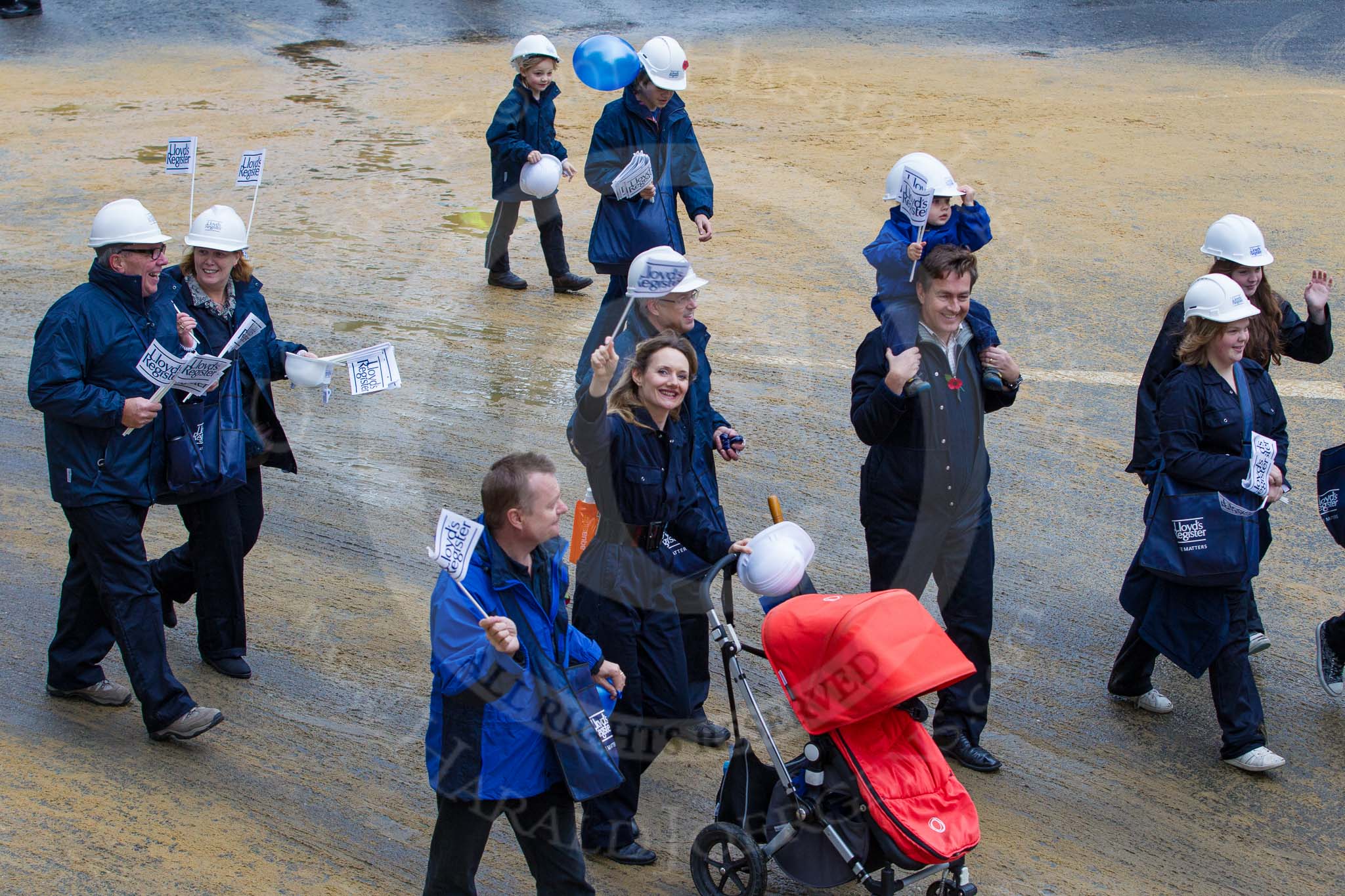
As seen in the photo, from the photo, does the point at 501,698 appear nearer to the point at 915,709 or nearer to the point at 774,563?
the point at 774,563

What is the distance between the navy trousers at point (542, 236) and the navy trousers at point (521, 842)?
6.56 meters

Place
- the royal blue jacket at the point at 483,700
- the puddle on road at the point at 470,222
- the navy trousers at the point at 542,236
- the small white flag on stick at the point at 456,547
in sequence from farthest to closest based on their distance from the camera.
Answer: the puddle on road at the point at 470,222
the navy trousers at the point at 542,236
the royal blue jacket at the point at 483,700
the small white flag on stick at the point at 456,547

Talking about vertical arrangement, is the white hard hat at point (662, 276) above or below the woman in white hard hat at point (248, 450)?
above

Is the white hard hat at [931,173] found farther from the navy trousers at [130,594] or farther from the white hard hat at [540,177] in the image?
the white hard hat at [540,177]

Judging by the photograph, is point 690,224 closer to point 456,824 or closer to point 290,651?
point 290,651

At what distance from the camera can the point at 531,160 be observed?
9359 mm

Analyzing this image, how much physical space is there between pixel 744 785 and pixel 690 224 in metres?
8.21

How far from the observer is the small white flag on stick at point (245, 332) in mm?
5062

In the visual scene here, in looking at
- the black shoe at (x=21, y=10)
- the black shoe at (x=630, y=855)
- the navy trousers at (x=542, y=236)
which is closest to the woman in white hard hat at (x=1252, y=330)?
the black shoe at (x=630, y=855)

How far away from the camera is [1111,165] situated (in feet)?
43.0

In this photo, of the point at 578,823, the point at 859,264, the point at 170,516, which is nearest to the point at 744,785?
the point at 578,823

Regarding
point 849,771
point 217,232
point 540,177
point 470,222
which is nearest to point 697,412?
point 849,771

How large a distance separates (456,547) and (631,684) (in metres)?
1.25

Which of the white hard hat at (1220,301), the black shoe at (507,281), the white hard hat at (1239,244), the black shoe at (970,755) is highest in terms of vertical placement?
the white hard hat at (1239,244)
